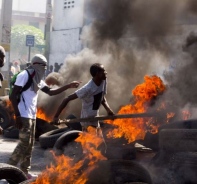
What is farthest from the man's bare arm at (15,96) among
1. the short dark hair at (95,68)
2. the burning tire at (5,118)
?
the burning tire at (5,118)

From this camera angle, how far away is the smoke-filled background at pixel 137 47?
35.1 ft

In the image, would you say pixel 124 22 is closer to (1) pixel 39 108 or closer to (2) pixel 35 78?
(1) pixel 39 108

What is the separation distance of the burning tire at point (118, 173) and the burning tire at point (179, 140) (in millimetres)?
628

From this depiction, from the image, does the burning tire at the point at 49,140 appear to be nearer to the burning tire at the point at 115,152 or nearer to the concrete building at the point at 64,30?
the burning tire at the point at 115,152

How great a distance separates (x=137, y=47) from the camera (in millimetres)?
13672

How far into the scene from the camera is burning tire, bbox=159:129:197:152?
5.42m

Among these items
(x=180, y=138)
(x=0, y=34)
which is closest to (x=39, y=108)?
(x=180, y=138)

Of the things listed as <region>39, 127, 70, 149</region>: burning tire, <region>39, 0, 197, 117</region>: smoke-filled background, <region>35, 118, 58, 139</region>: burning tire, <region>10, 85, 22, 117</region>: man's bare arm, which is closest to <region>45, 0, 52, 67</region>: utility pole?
<region>39, 0, 197, 117</region>: smoke-filled background

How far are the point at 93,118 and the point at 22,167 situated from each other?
4.04ft

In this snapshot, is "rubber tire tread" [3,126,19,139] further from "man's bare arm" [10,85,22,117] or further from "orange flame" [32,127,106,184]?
"orange flame" [32,127,106,184]

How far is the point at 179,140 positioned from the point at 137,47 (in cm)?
837

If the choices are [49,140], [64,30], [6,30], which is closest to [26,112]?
[49,140]

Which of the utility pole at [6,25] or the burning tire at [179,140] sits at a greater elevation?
the utility pole at [6,25]

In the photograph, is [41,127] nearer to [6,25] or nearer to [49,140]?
[49,140]
